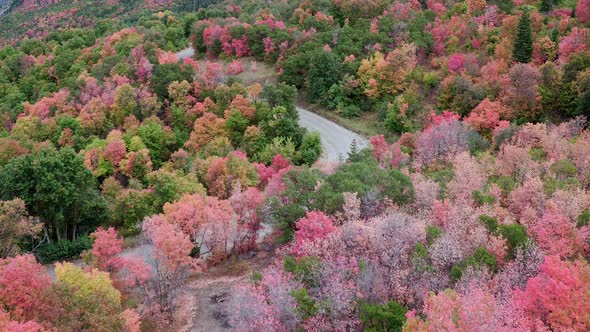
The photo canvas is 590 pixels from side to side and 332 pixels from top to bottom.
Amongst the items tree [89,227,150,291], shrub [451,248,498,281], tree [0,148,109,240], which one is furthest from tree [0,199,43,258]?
shrub [451,248,498,281]

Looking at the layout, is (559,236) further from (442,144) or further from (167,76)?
(167,76)

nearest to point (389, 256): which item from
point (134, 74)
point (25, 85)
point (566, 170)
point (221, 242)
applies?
point (221, 242)

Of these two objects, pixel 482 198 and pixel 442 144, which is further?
pixel 442 144

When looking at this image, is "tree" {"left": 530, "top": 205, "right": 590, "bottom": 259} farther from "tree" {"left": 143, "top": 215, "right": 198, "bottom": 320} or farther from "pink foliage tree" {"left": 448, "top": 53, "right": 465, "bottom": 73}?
"pink foliage tree" {"left": 448, "top": 53, "right": 465, "bottom": 73}

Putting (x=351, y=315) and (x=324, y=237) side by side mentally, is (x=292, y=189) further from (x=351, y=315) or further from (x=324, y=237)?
(x=351, y=315)

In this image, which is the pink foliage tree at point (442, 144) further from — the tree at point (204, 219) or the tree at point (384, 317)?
the tree at point (384, 317)

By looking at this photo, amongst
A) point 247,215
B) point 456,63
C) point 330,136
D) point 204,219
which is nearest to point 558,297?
point 204,219
